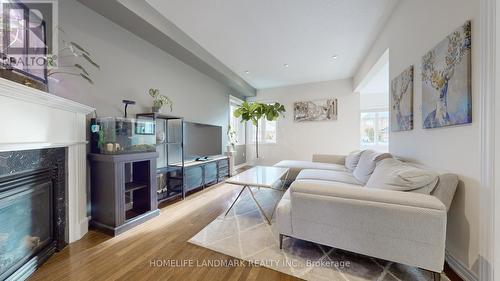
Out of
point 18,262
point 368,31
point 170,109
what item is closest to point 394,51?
point 368,31

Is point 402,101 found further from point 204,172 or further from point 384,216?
point 204,172

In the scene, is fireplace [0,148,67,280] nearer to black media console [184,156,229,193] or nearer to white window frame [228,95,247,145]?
black media console [184,156,229,193]

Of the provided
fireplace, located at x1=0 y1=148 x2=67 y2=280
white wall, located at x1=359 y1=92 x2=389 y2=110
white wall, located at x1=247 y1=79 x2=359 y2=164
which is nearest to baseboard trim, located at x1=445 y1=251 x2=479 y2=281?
fireplace, located at x1=0 y1=148 x2=67 y2=280

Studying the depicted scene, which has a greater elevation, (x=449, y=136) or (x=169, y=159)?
(x=449, y=136)

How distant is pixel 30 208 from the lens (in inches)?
59.1

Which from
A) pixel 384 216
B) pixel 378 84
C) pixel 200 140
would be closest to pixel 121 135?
pixel 200 140

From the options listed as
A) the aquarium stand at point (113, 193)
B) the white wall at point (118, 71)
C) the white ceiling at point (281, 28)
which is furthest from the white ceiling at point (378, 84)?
the aquarium stand at point (113, 193)

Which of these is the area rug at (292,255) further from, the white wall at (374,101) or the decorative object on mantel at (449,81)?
the white wall at (374,101)

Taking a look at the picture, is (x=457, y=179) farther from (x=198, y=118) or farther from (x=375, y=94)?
(x=375, y=94)

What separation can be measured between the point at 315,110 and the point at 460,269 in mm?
4707

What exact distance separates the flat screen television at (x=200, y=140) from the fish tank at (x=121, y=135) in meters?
0.87

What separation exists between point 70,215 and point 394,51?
167 inches

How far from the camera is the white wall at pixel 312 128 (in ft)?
17.4

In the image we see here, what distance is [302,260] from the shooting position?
1.58 metres
